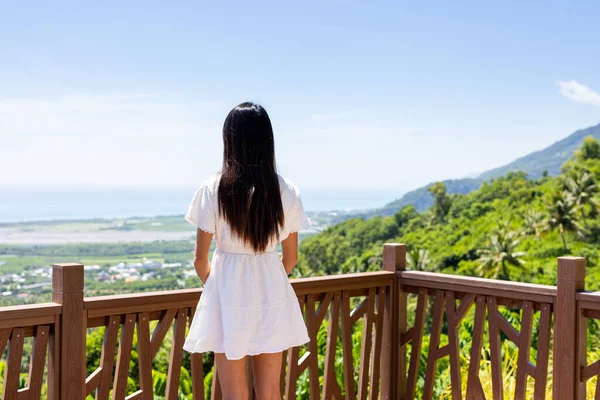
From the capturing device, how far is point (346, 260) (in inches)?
2231

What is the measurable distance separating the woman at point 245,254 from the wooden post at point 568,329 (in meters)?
1.20

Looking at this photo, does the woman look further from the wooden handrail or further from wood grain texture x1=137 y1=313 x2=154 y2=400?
the wooden handrail

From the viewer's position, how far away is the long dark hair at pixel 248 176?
2.31 metres

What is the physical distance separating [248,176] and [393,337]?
5.48 feet

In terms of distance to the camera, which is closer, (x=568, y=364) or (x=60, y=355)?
(x=60, y=355)

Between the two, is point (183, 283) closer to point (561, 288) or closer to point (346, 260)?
point (346, 260)

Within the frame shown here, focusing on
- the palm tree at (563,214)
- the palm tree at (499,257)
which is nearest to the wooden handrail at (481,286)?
the palm tree at (499,257)

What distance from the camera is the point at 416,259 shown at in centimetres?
3822

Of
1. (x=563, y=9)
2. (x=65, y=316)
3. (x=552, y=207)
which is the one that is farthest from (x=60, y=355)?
(x=563, y=9)

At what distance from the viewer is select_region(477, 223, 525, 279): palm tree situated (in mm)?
46188

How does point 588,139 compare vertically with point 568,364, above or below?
above

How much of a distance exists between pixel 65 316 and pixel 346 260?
5458cm

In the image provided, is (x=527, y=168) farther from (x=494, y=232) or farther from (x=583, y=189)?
(x=494, y=232)

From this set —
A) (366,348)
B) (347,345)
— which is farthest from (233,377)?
(366,348)
